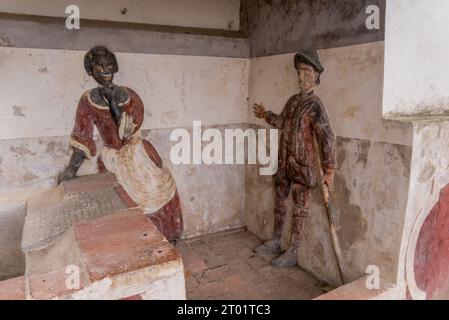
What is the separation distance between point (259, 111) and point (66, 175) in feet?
6.61

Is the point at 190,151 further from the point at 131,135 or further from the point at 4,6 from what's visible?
the point at 4,6

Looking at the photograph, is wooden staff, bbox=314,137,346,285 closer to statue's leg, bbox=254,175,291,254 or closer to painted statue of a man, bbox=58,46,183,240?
statue's leg, bbox=254,175,291,254

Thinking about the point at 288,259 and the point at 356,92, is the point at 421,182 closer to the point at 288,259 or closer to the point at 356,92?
the point at 356,92

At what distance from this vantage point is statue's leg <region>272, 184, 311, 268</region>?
3058 millimetres

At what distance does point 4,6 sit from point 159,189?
2110 millimetres

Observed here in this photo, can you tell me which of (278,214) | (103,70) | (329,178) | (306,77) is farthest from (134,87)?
(329,178)

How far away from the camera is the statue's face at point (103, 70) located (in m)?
3.08

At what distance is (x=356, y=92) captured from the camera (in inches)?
99.2

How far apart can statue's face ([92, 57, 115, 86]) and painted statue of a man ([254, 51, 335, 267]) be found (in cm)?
161

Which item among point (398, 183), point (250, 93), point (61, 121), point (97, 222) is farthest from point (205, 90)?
point (398, 183)

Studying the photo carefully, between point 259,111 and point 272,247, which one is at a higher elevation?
point 259,111

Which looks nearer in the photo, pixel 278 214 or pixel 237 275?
pixel 237 275

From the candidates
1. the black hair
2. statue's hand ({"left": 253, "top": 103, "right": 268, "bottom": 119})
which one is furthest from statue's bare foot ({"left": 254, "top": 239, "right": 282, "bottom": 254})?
the black hair

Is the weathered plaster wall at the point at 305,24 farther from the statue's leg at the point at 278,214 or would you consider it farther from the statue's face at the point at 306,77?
the statue's leg at the point at 278,214
